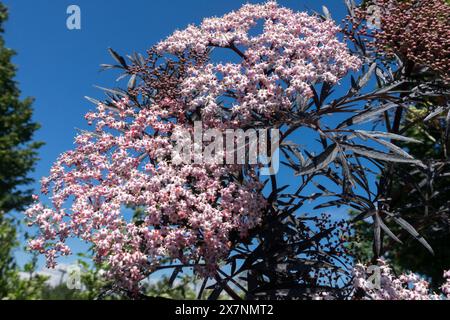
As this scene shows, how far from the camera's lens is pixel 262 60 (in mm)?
4020

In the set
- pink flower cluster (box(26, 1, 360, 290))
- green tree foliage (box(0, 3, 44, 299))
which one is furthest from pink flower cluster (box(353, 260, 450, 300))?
green tree foliage (box(0, 3, 44, 299))

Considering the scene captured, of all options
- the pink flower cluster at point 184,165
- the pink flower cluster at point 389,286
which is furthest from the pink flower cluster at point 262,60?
the pink flower cluster at point 389,286

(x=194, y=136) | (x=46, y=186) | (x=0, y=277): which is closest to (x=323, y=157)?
(x=194, y=136)

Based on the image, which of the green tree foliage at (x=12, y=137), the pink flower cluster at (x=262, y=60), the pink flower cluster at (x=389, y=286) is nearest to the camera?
the pink flower cluster at (x=389, y=286)

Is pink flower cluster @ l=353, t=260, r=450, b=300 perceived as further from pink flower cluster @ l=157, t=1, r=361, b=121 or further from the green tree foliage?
the green tree foliage

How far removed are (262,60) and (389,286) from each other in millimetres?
2153

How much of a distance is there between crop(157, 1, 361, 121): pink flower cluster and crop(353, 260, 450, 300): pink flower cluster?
1495 millimetres

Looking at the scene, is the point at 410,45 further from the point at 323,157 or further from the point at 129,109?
the point at 129,109

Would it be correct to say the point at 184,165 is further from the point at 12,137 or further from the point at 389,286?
the point at 12,137

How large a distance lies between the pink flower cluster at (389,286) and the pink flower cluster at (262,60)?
1.50m

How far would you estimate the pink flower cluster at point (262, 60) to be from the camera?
3.80 metres

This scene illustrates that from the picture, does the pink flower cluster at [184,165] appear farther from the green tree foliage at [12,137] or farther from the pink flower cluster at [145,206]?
the green tree foliage at [12,137]

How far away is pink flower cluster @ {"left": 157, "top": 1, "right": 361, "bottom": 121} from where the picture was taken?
380 cm
